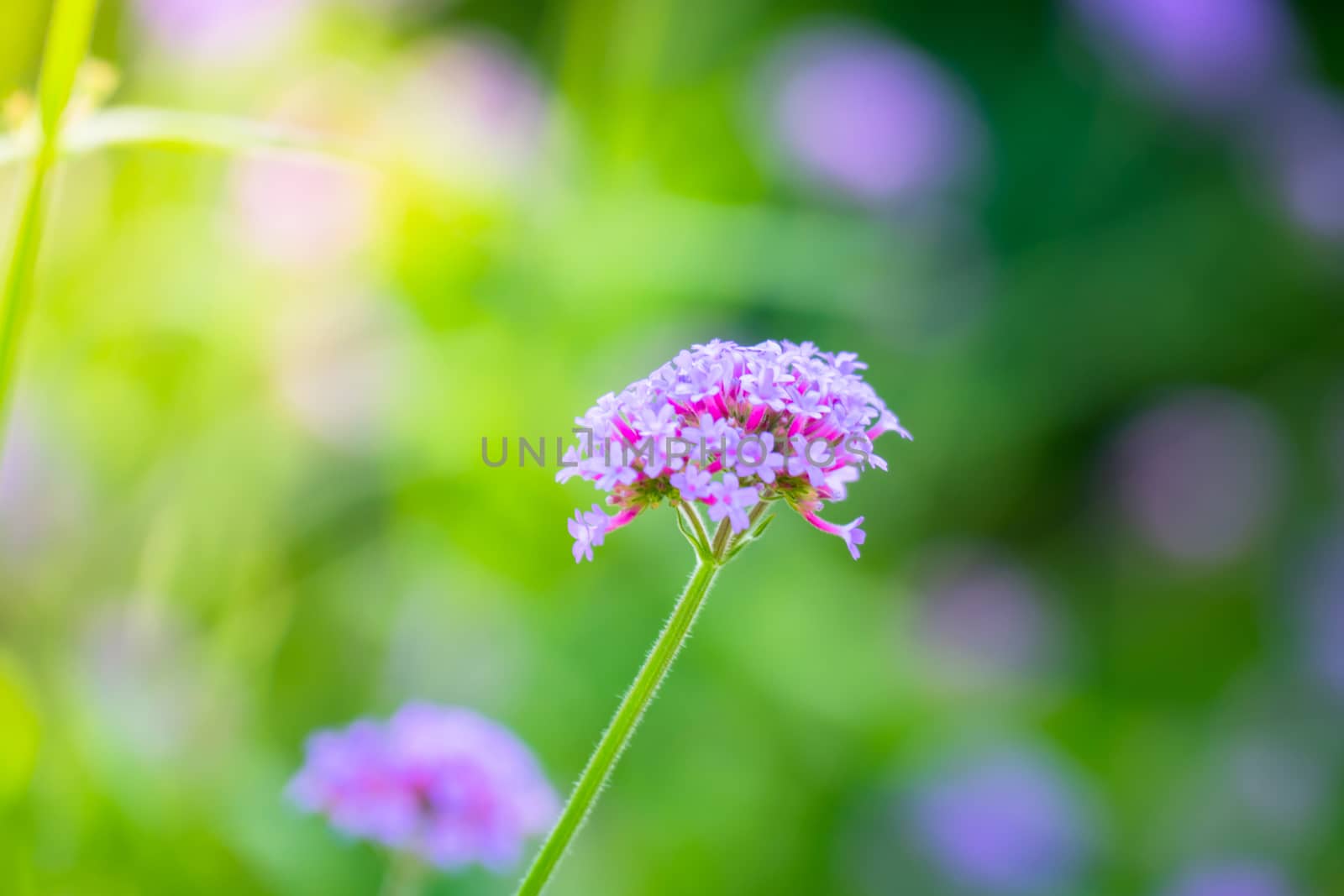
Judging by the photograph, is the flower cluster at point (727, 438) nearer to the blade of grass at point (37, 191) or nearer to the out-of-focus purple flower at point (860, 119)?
the blade of grass at point (37, 191)

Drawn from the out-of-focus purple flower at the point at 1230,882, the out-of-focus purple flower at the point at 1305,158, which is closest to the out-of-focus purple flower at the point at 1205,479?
the out-of-focus purple flower at the point at 1305,158

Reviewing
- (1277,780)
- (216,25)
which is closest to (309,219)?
(216,25)

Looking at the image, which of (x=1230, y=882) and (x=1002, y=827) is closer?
(x=1002, y=827)

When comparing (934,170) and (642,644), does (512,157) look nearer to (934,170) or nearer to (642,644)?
(642,644)

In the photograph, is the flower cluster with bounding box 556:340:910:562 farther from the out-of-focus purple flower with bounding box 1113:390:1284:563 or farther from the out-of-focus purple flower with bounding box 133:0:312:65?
the out-of-focus purple flower with bounding box 1113:390:1284:563

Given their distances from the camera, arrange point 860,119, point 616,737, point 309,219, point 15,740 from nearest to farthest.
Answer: point 616,737 < point 15,740 < point 309,219 < point 860,119

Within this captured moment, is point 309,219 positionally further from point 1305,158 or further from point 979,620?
point 1305,158
